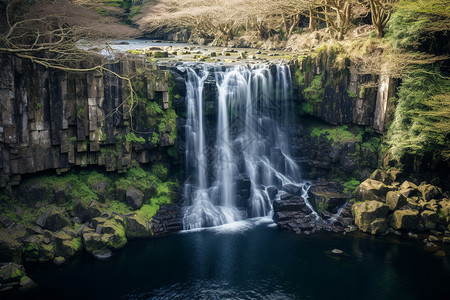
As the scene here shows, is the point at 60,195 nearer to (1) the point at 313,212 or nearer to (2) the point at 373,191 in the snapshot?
(1) the point at 313,212

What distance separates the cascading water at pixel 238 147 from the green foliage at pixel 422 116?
6729 mm

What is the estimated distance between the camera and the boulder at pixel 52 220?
19219 millimetres

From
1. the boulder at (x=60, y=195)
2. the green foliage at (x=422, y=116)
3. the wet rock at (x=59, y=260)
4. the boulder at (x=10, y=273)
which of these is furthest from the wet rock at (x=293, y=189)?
the boulder at (x=10, y=273)

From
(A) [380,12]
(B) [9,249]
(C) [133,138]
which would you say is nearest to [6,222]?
(B) [9,249]

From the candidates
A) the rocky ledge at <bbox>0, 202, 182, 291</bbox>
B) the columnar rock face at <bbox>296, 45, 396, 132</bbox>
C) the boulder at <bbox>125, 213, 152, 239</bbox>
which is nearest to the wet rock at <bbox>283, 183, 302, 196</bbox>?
the columnar rock face at <bbox>296, 45, 396, 132</bbox>

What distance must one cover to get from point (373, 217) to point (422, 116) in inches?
250

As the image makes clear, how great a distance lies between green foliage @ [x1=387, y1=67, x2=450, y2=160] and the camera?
21094 millimetres

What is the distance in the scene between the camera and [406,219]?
69.3 feet

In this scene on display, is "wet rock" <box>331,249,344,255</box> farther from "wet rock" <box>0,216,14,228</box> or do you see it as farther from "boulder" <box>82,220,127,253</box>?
"wet rock" <box>0,216,14,228</box>

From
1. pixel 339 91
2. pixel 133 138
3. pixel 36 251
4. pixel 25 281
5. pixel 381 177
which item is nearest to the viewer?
pixel 25 281

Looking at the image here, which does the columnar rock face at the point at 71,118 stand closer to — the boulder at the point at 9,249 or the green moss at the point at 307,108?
the boulder at the point at 9,249

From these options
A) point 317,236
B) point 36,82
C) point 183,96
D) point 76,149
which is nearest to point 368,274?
point 317,236

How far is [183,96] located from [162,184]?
5493 millimetres

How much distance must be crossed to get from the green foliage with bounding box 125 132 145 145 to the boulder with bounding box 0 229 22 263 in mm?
7774
